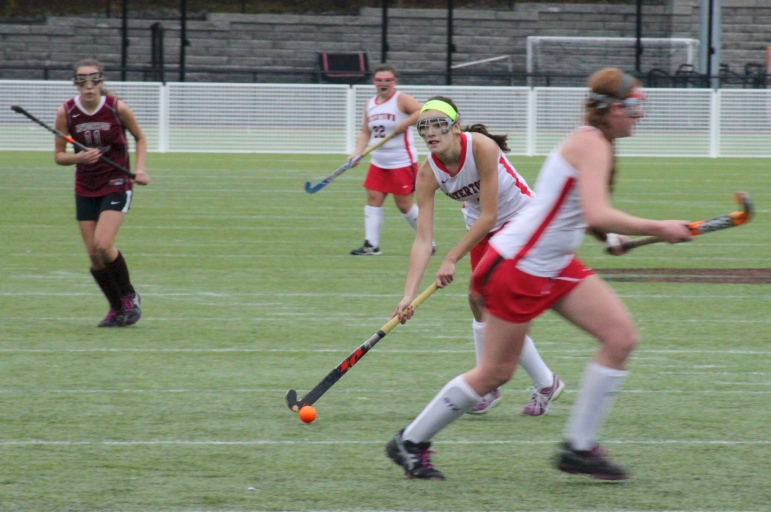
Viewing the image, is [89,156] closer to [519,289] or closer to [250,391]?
[250,391]

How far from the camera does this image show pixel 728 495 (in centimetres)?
424

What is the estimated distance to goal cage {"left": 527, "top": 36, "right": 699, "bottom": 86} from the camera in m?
30.9

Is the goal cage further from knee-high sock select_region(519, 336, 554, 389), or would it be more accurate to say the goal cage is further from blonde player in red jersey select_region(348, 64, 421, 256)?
knee-high sock select_region(519, 336, 554, 389)

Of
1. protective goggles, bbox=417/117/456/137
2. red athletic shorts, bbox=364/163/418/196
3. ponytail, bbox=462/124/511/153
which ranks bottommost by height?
red athletic shorts, bbox=364/163/418/196

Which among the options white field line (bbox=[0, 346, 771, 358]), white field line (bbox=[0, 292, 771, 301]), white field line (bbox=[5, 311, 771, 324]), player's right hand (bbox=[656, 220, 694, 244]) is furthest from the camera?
white field line (bbox=[0, 292, 771, 301])

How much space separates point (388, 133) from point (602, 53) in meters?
21.3

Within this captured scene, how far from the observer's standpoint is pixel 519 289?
4105mm

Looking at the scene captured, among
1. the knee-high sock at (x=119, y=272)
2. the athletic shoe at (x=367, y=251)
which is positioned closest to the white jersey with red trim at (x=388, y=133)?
the athletic shoe at (x=367, y=251)

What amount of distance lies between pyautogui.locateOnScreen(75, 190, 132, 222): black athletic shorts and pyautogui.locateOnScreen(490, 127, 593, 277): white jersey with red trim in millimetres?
4123

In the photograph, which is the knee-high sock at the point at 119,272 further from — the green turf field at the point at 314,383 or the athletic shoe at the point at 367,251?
the athletic shoe at the point at 367,251

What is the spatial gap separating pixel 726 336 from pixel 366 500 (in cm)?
396

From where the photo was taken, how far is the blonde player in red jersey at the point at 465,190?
16.3 feet

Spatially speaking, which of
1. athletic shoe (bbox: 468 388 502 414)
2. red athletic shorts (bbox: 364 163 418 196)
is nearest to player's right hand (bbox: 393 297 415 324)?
athletic shoe (bbox: 468 388 502 414)

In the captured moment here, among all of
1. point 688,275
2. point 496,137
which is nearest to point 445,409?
point 496,137
